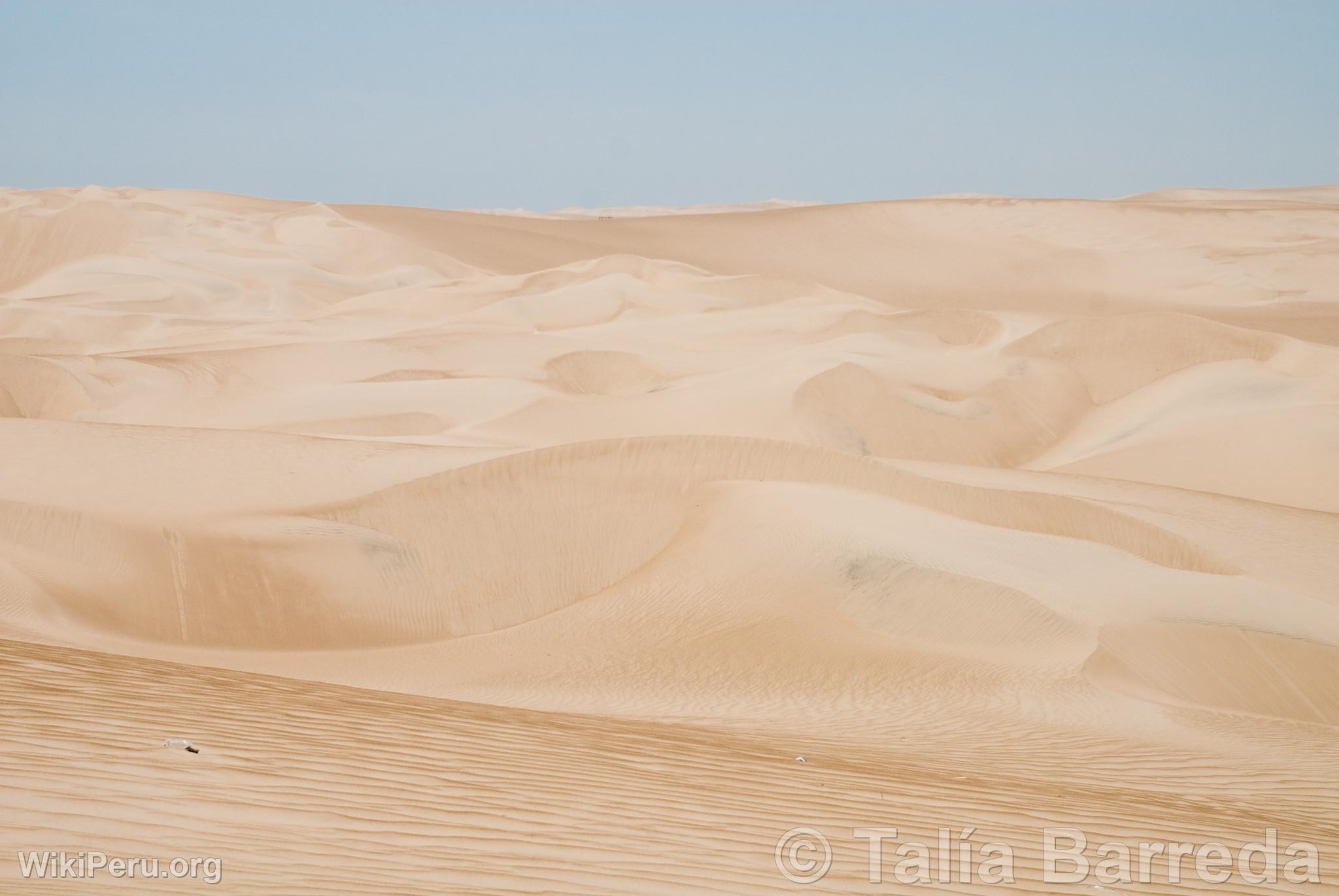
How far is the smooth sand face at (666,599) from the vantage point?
10.1 feet

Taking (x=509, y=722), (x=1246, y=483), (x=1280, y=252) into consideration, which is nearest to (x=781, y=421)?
(x=1246, y=483)

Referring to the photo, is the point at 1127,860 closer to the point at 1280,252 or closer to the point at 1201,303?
the point at 1201,303

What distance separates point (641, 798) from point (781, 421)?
13.7 metres

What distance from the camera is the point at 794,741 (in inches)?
213

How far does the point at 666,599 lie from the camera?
840cm
